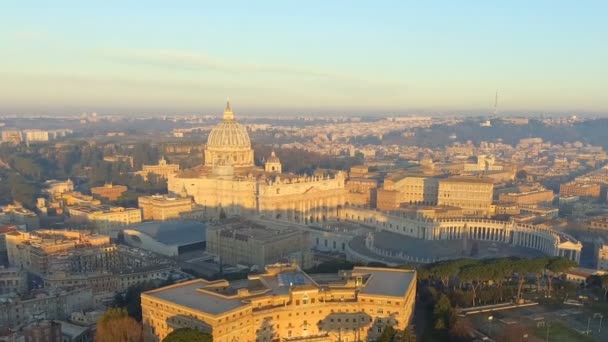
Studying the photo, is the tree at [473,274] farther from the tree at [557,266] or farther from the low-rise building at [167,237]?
the low-rise building at [167,237]

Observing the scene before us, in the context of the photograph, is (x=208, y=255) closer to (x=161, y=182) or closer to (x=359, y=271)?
(x=359, y=271)

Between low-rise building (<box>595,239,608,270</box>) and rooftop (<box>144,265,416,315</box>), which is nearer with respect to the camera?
rooftop (<box>144,265,416,315</box>)

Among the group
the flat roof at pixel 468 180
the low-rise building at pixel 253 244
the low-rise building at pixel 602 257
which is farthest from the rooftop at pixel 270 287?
the flat roof at pixel 468 180

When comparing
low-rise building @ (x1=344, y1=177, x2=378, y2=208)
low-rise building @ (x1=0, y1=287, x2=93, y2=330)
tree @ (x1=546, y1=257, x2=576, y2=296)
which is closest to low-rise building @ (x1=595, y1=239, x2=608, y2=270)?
tree @ (x1=546, y1=257, x2=576, y2=296)

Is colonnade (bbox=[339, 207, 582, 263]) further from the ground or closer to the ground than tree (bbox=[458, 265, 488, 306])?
closer to the ground

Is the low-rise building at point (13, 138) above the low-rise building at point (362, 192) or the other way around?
above

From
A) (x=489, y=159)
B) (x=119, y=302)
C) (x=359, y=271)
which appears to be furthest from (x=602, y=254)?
(x=489, y=159)

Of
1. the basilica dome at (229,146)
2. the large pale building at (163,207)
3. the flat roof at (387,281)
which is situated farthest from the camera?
the basilica dome at (229,146)

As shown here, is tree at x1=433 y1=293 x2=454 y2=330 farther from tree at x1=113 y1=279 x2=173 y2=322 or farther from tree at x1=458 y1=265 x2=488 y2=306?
tree at x1=113 y1=279 x2=173 y2=322
